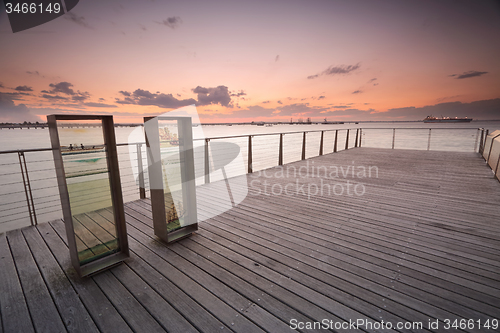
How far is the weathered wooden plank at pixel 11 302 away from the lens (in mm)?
1151

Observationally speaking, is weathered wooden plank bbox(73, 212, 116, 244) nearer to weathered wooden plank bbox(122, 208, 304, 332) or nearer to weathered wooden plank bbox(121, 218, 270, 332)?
weathered wooden plank bbox(121, 218, 270, 332)

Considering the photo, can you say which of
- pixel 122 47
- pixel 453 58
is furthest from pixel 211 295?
pixel 453 58

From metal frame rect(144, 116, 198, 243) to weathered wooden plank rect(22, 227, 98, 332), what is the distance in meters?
0.76

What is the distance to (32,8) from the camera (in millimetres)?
4105

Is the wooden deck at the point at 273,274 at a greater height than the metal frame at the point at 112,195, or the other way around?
the metal frame at the point at 112,195

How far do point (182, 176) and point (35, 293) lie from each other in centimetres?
129

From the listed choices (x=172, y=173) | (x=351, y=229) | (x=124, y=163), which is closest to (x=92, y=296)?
(x=172, y=173)

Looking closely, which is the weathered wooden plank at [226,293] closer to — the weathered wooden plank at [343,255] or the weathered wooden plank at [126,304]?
the weathered wooden plank at [126,304]

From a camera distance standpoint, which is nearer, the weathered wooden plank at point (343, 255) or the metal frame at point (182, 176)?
the weathered wooden plank at point (343, 255)

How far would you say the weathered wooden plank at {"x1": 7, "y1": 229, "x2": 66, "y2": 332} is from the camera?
3.82 feet

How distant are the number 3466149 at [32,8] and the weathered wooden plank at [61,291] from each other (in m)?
4.75

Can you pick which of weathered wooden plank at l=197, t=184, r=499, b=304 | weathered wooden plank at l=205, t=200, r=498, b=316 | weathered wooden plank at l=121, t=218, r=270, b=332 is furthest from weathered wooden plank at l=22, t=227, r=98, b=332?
weathered wooden plank at l=197, t=184, r=499, b=304

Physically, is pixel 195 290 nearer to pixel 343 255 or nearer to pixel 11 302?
pixel 11 302

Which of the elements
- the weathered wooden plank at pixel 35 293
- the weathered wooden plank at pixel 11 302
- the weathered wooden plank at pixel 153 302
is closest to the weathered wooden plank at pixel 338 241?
the weathered wooden plank at pixel 153 302
